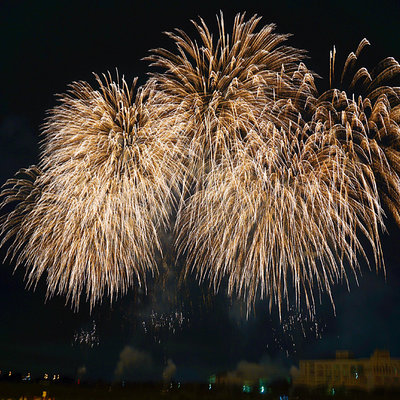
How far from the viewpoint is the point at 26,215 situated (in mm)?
20234

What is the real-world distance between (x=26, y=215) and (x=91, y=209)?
390 centimetres

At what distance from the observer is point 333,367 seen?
52.7 metres

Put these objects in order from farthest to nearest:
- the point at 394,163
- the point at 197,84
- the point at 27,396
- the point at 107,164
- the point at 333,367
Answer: the point at 333,367, the point at 27,396, the point at 107,164, the point at 197,84, the point at 394,163

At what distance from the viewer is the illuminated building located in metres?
46.3

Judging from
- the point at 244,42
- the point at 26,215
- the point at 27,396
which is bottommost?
the point at 27,396

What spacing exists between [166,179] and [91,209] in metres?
3.15

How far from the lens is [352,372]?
166 feet

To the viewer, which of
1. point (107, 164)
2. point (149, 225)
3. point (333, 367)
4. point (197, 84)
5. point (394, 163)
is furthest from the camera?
point (333, 367)

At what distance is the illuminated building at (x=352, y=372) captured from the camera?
152ft

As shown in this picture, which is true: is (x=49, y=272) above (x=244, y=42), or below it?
below

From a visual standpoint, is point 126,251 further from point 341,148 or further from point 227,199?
point 341,148

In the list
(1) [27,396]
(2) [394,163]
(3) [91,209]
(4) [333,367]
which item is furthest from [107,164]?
(4) [333,367]

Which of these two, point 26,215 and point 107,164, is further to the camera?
point 26,215

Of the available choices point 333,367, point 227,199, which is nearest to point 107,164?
point 227,199
